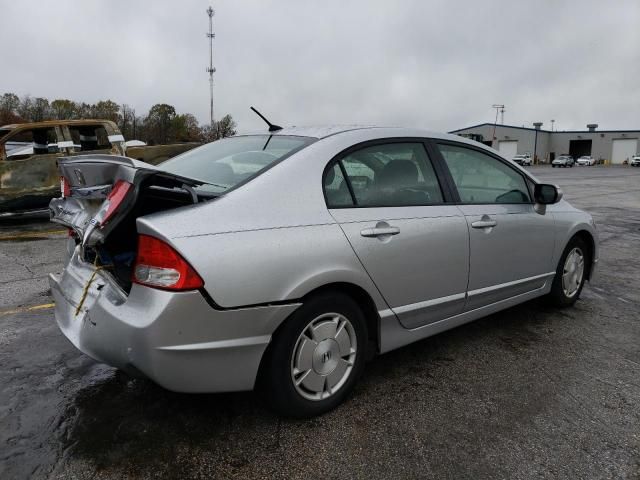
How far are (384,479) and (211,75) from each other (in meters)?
55.7

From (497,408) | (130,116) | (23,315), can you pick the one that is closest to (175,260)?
(497,408)

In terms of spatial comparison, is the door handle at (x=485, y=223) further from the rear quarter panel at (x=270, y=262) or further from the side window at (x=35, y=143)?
the side window at (x=35, y=143)

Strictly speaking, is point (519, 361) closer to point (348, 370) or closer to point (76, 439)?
point (348, 370)

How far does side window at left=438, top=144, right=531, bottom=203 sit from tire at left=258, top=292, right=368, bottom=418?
1.29 metres

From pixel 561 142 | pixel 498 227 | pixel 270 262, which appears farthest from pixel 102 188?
pixel 561 142

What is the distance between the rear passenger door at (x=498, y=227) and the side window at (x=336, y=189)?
0.94 m

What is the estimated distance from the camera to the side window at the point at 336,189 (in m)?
2.68

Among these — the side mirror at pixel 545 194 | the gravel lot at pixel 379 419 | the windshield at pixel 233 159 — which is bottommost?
the gravel lot at pixel 379 419

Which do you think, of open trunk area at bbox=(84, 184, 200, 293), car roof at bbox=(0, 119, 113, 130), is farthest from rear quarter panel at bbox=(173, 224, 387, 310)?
car roof at bbox=(0, 119, 113, 130)

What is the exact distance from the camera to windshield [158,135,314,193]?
272 centimetres

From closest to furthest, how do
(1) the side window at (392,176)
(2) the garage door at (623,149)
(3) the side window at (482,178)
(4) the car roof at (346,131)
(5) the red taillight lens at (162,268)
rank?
(5) the red taillight lens at (162,268) → (1) the side window at (392,176) → (4) the car roof at (346,131) → (3) the side window at (482,178) → (2) the garage door at (623,149)

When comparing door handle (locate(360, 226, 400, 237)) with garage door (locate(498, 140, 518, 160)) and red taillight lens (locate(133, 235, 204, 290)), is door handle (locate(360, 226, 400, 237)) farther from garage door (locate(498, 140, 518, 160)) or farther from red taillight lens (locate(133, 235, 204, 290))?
garage door (locate(498, 140, 518, 160))

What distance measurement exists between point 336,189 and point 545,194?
6.70 feet

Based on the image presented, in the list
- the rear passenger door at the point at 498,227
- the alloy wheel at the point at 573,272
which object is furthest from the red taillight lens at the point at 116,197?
the alloy wheel at the point at 573,272
